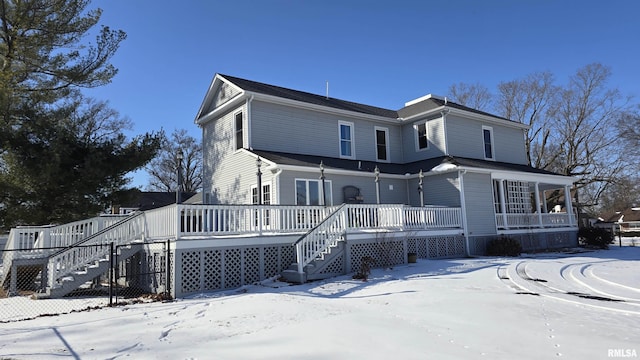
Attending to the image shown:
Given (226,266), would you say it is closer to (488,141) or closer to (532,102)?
(488,141)

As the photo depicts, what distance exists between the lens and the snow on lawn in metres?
5.18

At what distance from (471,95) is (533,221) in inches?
853

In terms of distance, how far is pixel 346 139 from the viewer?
19.5m

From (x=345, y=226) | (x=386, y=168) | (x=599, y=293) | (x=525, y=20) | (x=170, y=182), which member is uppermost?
(x=525, y=20)

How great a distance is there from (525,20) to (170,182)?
39.8 meters

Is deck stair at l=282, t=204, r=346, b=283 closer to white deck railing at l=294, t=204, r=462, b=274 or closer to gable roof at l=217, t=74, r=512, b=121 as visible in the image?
white deck railing at l=294, t=204, r=462, b=274

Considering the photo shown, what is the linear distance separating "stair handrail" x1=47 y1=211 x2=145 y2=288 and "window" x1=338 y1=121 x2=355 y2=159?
31.9ft

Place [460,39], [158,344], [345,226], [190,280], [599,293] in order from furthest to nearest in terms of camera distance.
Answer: [460,39], [345,226], [190,280], [599,293], [158,344]

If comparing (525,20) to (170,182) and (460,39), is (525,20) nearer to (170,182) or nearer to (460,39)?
(460,39)

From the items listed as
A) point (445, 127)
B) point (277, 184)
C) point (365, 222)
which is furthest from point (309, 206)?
point (445, 127)

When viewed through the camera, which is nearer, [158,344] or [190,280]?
[158,344]

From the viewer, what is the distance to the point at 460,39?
853 inches

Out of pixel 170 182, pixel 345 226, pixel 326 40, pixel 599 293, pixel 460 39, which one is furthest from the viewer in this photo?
pixel 170 182

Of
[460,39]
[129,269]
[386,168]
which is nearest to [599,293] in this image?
[386,168]
